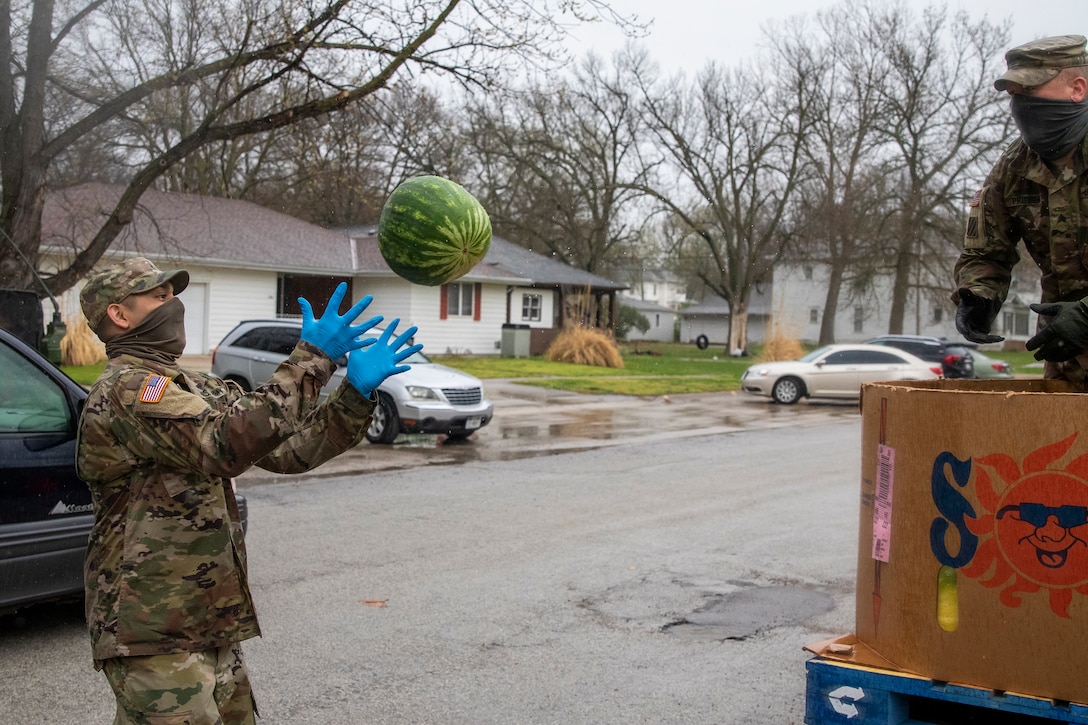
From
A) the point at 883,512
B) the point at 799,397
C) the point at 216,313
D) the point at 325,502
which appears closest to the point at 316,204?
the point at 216,313

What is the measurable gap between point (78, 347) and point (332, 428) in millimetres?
22608

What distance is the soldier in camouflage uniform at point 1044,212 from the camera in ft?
10.9

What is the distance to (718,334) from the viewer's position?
76.9 metres

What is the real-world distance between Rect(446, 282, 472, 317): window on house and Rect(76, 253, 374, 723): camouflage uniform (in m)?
31.3

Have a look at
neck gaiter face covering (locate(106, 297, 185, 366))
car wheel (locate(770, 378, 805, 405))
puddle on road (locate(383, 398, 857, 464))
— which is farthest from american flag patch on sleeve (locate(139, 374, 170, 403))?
car wheel (locate(770, 378, 805, 405))

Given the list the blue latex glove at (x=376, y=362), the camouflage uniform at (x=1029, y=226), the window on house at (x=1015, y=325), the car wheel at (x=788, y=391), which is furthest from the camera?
the window on house at (x=1015, y=325)

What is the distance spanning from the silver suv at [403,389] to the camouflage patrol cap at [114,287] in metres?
10.5

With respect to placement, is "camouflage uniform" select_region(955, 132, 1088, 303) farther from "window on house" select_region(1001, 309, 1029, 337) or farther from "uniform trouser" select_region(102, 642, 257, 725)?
"window on house" select_region(1001, 309, 1029, 337)

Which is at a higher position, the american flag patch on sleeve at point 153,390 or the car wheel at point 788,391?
the american flag patch on sleeve at point 153,390

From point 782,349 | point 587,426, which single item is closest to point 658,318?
point 782,349

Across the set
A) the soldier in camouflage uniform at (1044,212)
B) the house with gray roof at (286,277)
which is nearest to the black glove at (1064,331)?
the soldier in camouflage uniform at (1044,212)

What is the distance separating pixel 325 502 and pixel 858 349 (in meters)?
16.5

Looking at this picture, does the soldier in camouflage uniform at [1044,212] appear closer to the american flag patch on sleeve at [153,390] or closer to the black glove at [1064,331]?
the black glove at [1064,331]

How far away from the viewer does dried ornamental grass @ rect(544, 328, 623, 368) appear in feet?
108
